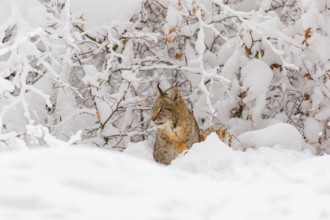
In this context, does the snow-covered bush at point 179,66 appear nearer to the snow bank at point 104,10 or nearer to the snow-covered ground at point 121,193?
the snow bank at point 104,10

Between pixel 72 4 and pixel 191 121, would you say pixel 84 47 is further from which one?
pixel 191 121

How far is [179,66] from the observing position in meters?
7.58

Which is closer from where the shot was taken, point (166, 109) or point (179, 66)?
point (166, 109)

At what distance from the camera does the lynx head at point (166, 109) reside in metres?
6.45

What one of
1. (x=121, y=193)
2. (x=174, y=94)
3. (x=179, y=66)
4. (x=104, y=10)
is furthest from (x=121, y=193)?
(x=179, y=66)

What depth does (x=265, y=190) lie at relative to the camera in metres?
3.17

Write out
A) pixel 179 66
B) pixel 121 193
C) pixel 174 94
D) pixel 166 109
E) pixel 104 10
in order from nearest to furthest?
pixel 121 193 < pixel 166 109 < pixel 174 94 < pixel 104 10 < pixel 179 66

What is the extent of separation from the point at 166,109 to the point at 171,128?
19 cm

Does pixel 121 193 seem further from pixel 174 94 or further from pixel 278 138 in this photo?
pixel 278 138

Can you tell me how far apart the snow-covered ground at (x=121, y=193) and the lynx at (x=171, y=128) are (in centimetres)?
315

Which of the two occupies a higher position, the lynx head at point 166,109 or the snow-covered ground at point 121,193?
the snow-covered ground at point 121,193

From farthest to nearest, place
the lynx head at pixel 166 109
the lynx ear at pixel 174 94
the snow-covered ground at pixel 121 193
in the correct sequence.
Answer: the lynx ear at pixel 174 94 < the lynx head at pixel 166 109 < the snow-covered ground at pixel 121 193

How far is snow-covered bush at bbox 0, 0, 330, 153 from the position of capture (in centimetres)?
660

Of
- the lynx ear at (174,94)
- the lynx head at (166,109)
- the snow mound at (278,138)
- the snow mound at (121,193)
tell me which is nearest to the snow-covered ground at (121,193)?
the snow mound at (121,193)
